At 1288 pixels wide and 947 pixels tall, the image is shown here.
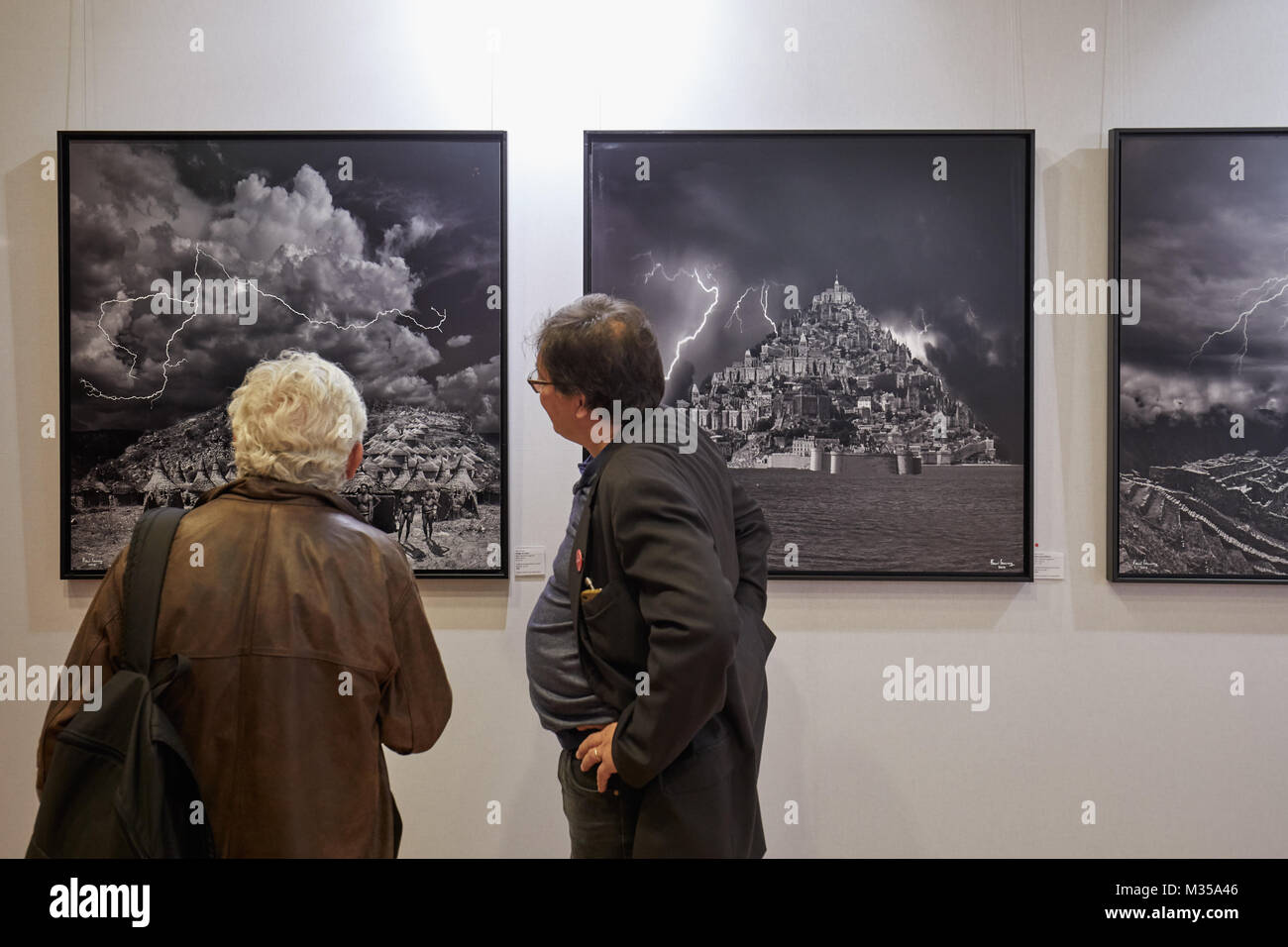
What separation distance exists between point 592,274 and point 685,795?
4.90ft

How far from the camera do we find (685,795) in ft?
4.54

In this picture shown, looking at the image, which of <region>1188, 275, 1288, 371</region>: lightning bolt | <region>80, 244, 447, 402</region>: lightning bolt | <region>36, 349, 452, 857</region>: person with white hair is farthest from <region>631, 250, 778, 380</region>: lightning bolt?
<region>1188, 275, 1288, 371</region>: lightning bolt

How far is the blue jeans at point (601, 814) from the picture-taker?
1.45m

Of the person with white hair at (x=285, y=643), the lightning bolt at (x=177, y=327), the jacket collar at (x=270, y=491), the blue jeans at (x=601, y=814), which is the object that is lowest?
the blue jeans at (x=601, y=814)

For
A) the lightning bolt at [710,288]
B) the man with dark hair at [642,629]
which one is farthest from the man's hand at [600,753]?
the lightning bolt at [710,288]

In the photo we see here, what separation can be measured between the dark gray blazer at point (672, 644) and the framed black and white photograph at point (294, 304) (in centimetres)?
96

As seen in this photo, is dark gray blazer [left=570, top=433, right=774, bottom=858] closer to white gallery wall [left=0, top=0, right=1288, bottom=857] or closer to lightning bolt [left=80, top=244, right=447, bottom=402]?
white gallery wall [left=0, top=0, right=1288, bottom=857]

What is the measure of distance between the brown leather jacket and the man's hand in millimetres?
386

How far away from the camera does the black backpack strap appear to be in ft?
4.23

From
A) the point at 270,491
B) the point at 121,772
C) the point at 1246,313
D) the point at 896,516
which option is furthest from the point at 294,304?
the point at 1246,313

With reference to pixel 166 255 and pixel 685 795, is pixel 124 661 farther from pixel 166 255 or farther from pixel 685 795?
pixel 166 255

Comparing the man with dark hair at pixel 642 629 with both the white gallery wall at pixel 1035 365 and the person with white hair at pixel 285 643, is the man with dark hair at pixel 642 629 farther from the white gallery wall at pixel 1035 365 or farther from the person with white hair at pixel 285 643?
the white gallery wall at pixel 1035 365

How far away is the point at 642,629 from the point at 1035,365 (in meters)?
1.61
